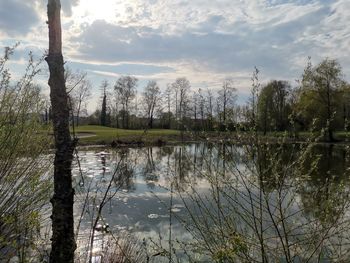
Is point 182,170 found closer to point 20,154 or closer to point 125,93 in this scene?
point 20,154

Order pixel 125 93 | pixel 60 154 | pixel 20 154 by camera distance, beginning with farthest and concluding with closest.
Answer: pixel 125 93
pixel 20 154
pixel 60 154

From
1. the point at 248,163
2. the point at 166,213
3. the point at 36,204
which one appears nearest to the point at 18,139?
the point at 36,204

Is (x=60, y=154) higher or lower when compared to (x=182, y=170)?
higher

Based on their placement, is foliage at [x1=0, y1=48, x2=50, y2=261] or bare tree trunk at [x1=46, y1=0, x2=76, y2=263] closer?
bare tree trunk at [x1=46, y1=0, x2=76, y2=263]

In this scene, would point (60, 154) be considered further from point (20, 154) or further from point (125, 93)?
point (125, 93)

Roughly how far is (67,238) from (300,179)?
2411 mm

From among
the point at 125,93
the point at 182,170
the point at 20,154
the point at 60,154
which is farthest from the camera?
the point at 125,93

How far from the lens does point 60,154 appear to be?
11.5 ft

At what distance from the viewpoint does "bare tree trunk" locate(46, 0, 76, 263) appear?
3.46m

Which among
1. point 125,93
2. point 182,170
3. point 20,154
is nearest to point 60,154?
point 20,154

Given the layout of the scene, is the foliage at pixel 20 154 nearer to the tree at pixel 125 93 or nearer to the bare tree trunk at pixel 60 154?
the bare tree trunk at pixel 60 154

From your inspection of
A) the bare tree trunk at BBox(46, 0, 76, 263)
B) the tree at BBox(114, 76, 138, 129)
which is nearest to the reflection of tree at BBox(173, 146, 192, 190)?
the bare tree trunk at BBox(46, 0, 76, 263)

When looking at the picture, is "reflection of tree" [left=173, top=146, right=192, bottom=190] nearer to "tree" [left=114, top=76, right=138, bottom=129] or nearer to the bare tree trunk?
the bare tree trunk

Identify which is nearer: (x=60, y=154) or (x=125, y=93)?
(x=60, y=154)
